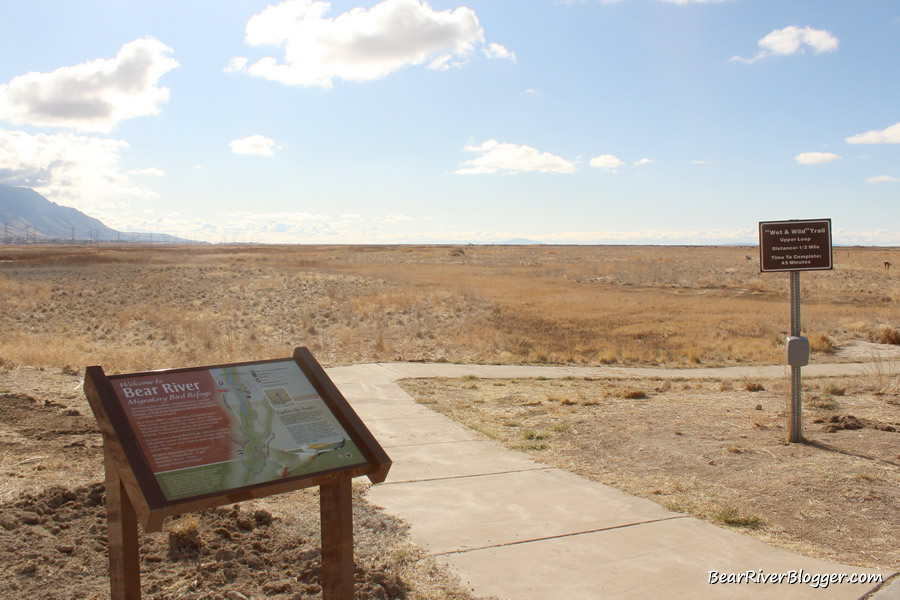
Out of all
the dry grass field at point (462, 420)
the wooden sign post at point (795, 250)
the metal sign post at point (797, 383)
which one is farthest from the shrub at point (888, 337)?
the metal sign post at point (797, 383)

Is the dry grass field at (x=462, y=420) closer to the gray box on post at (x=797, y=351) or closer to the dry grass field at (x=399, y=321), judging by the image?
the dry grass field at (x=399, y=321)

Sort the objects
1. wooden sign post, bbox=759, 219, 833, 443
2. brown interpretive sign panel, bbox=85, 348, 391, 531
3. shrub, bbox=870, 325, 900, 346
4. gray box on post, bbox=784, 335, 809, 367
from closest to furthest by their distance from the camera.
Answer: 1. brown interpretive sign panel, bbox=85, 348, 391, 531
2. gray box on post, bbox=784, 335, 809, 367
3. wooden sign post, bbox=759, 219, 833, 443
4. shrub, bbox=870, 325, 900, 346

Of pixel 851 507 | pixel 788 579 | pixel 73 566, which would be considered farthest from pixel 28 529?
pixel 851 507

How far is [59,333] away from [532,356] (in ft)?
42.5

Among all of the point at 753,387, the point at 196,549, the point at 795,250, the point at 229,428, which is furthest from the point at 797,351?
the point at 229,428

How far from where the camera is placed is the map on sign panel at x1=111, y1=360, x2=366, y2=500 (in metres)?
3.06

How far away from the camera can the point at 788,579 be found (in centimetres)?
426

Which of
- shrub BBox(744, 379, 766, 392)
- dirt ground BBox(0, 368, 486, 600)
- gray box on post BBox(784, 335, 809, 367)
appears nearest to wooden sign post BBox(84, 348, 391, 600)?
dirt ground BBox(0, 368, 486, 600)

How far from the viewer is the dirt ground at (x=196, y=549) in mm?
4070

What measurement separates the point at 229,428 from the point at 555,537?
8.89 feet

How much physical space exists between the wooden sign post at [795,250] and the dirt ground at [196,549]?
497 centimetres

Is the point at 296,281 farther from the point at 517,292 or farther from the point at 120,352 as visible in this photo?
the point at 120,352

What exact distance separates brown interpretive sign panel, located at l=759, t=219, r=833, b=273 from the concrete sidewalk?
346cm

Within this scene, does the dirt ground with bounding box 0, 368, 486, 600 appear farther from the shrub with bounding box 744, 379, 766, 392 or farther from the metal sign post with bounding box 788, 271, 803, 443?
the shrub with bounding box 744, 379, 766, 392
